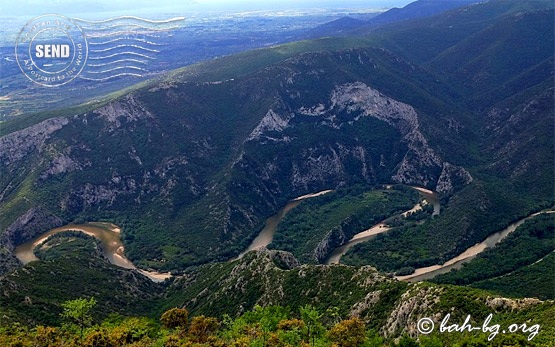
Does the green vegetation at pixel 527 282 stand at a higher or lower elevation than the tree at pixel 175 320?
lower

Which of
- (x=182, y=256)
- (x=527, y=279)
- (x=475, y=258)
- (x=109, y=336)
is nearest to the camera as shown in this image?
(x=109, y=336)

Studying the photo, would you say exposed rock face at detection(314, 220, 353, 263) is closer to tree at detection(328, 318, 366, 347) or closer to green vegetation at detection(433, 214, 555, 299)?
green vegetation at detection(433, 214, 555, 299)

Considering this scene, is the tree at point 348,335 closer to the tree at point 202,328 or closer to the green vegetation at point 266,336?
the green vegetation at point 266,336

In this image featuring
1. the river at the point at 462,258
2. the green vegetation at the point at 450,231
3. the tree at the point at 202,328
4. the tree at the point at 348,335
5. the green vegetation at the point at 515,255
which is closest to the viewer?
the tree at the point at 348,335

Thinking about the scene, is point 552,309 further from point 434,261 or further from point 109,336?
point 434,261

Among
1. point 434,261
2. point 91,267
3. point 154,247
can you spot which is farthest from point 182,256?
point 434,261

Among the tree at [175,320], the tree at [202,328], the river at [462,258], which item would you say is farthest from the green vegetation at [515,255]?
the tree at [175,320]

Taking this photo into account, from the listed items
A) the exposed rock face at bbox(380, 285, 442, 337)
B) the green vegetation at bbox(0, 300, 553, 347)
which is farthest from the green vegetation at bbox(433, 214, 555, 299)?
the green vegetation at bbox(0, 300, 553, 347)
